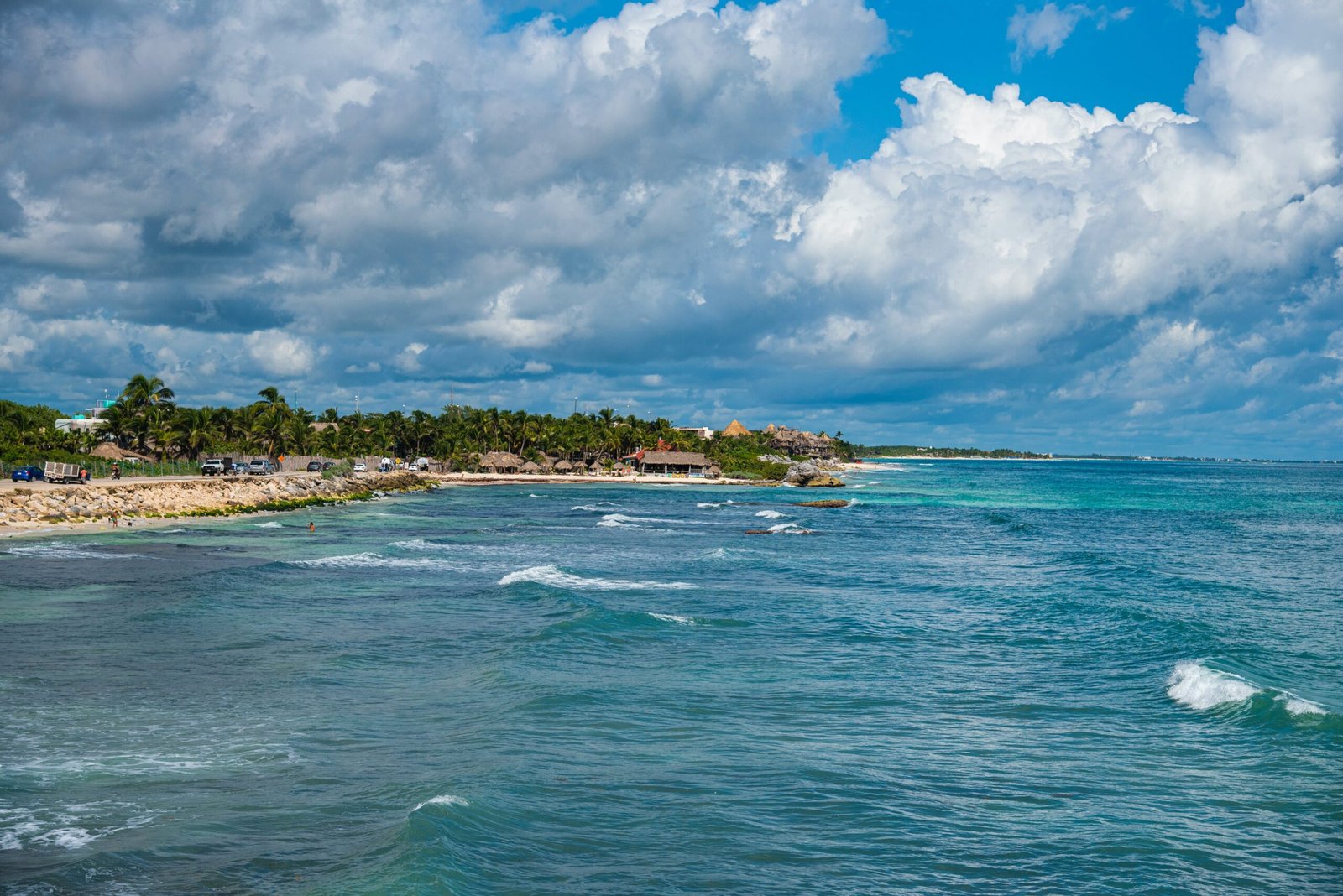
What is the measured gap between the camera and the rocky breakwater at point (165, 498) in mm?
48188

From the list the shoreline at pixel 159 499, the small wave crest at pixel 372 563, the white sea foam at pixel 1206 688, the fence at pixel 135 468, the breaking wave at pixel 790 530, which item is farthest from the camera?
the fence at pixel 135 468

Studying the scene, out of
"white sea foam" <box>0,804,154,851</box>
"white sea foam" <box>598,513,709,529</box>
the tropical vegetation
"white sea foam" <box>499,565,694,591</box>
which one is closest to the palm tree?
the tropical vegetation

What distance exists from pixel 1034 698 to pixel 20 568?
31108mm

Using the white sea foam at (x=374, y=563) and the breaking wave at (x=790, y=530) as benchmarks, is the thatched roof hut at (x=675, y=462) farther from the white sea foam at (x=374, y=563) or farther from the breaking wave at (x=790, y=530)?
the white sea foam at (x=374, y=563)

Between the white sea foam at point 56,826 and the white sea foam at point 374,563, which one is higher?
the white sea foam at point 374,563

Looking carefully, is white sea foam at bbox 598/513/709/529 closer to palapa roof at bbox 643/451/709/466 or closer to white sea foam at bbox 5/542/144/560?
white sea foam at bbox 5/542/144/560

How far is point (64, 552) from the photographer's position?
3734 cm

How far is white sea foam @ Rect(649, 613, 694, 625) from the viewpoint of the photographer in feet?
81.7

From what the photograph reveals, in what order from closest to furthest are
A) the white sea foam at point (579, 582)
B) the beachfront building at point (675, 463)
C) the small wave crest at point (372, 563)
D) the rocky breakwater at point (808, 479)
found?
the white sea foam at point (579, 582) < the small wave crest at point (372, 563) < the rocky breakwater at point (808, 479) < the beachfront building at point (675, 463)

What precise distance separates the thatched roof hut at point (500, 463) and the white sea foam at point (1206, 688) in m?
121

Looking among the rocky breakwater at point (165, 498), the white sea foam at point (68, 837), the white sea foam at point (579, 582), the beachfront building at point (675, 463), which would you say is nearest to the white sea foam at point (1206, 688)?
the white sea foam at point (579, 582)

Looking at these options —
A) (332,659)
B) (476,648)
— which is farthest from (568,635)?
(332,659)

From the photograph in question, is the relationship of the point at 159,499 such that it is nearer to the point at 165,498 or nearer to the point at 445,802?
the point at 165,498

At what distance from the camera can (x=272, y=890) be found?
9.63m
